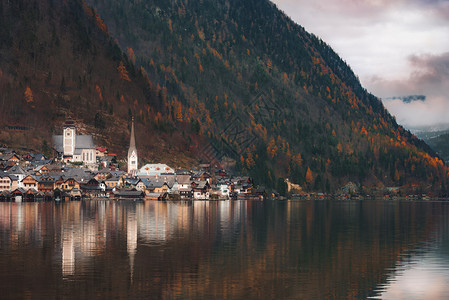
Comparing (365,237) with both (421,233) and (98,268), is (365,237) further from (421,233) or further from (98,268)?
(98,268)

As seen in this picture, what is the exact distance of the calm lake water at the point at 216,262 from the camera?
138ft

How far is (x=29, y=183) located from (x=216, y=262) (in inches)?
5535

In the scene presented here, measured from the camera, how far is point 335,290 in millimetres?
42656

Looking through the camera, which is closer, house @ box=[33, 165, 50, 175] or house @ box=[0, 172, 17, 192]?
house @ box=[0, 172, 17, 192]

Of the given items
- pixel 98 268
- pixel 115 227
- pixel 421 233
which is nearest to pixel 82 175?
pixel 115 227

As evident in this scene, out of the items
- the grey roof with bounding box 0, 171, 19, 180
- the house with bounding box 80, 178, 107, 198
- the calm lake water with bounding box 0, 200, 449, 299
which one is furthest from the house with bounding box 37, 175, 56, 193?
the calm lake water with bounding box 0, 200, 449, 299

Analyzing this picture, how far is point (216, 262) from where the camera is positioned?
5331 cm

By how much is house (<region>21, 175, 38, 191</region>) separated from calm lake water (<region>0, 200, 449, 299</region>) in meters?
98.2

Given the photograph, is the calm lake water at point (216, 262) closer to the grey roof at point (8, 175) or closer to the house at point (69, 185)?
the grey roof at point (8, 175)

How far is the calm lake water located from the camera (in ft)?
138

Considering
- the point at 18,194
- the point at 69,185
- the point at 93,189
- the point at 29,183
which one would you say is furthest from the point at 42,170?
the point at 18,194

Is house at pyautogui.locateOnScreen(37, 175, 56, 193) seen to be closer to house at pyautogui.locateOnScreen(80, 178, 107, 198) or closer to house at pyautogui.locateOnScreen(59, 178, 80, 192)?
house at pyautogui.locateOnScreen(59, 178, 80, 192)

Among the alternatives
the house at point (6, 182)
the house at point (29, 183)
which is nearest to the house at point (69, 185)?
the house at point (29, 183)

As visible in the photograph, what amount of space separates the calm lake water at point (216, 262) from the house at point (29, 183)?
3867 inches
